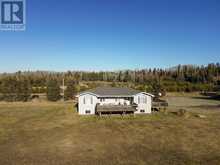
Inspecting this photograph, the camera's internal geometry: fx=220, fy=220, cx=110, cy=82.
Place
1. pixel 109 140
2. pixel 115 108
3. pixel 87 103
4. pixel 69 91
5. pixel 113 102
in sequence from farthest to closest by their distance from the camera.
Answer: pixel 69 91, pixel 113 102, pixel 87 103, pixel 115 108, pixel 109 140

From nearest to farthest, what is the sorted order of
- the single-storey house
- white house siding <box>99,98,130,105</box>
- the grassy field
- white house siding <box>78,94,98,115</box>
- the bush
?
the grassy field
the single-storey house
white house siding <box>78,94,98,115</box>
white house siding <box>99,98,130,105</box>
the bush

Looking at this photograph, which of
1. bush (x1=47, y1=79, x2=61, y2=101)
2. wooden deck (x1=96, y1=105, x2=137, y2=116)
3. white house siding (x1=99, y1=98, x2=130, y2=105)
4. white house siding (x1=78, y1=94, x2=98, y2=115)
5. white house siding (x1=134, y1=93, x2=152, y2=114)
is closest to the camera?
wooden deck (x1=96, y1=105, x2=137, y2=116)

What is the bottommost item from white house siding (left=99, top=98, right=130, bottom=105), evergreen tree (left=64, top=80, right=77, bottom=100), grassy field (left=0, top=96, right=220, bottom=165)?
grassy field (left=0, top=96, right=220, bottom=165)

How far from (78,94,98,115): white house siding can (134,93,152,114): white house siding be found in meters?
6.03

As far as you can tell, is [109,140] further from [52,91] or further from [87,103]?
[52,91]

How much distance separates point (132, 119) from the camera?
27.7 meters

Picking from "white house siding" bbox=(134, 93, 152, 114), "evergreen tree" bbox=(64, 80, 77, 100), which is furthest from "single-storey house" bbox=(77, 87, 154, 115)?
"evergreen tree" bbox=(64, 80, 77, 100)

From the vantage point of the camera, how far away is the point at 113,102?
31.5 meters

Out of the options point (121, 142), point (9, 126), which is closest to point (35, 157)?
point (121, 142)

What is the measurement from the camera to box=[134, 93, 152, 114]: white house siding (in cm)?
3172

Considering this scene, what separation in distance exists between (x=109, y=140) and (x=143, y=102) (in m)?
14.0

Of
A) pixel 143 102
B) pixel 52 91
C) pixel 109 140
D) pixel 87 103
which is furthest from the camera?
pixel 52 91

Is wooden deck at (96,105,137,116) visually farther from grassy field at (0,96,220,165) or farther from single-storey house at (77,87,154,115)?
grassy field at (0,96,220,165)

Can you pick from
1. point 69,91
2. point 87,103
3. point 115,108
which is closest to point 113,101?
point 115,108
